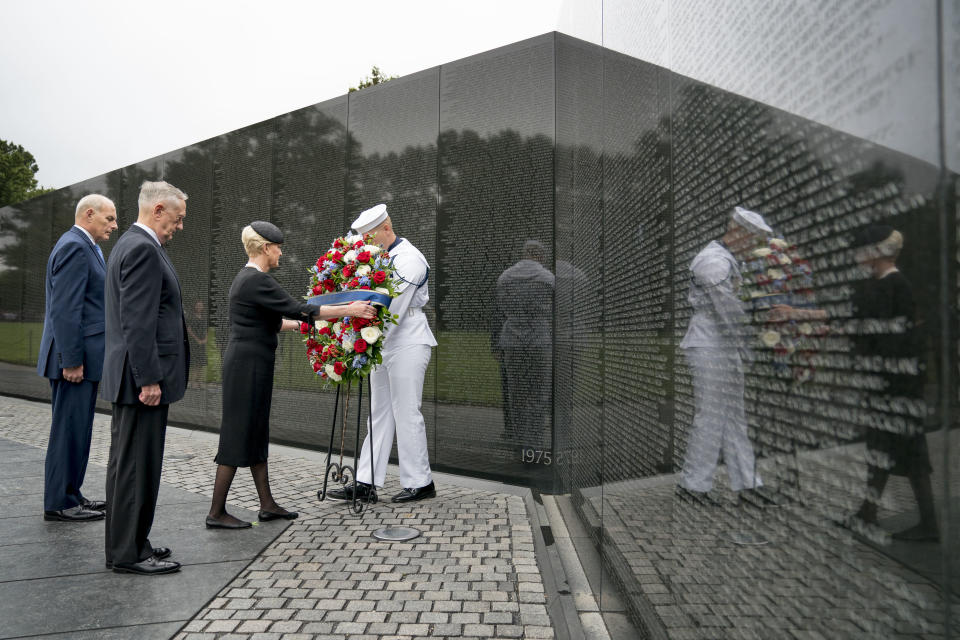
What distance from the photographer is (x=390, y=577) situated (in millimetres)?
3684

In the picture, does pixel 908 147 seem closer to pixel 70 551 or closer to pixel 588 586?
pixel 588 586

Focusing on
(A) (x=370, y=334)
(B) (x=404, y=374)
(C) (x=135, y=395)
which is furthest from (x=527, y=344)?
(C) (x=135, y=395)

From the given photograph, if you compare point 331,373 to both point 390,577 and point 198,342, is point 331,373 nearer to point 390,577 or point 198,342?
point 390,577

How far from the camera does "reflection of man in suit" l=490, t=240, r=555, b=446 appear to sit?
5.66m

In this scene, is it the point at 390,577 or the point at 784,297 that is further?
the point at 390,577

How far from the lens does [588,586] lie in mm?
3723

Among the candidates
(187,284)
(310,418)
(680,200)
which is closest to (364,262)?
(680,200)

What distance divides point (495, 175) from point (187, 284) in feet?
18.9

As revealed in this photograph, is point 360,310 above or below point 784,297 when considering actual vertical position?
above

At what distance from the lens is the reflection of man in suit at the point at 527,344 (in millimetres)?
5660

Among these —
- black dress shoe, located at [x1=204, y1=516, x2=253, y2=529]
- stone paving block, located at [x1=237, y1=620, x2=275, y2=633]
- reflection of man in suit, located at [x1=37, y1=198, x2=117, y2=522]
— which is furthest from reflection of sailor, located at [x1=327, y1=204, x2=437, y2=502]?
stone paving block, located at [x1=237, y1=620, x2=275, y2=633]

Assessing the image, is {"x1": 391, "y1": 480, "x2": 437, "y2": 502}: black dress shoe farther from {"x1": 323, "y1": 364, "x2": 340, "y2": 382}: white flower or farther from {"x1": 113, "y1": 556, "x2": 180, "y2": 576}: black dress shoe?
{"x1": 113, "y1": 556, "x2": 180, "y2": 576}: black dress shoe

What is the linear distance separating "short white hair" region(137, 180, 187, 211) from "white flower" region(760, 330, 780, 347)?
3.74 metres

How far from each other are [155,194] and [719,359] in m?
3.69
